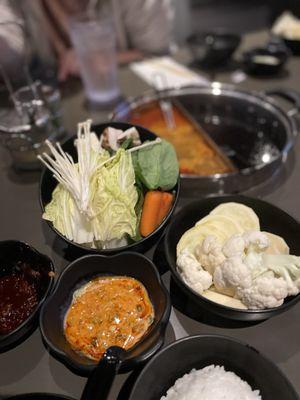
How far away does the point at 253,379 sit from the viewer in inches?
41.1

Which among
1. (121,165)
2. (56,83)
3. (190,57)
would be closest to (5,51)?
(56,83)

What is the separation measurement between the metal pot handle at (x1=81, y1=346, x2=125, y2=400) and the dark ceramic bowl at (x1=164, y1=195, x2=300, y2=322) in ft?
1.06

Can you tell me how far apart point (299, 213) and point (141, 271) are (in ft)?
2.52

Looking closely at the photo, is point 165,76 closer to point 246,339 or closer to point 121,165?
point 121,165

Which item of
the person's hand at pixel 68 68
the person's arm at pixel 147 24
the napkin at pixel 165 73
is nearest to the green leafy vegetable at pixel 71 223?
the napkin at pixel 165 73

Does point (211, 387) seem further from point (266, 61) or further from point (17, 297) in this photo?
point (266, 61)

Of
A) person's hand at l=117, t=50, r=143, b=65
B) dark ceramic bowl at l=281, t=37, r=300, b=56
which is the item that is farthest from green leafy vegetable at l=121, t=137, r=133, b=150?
dark ceramic bowl at l=281, t=37, r=300, b=56

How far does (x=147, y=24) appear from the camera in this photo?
9.14 feet

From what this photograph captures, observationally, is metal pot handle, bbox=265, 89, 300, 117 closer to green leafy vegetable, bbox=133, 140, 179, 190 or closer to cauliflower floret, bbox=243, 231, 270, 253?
green leafy vegetable, bbox=133, 140, 179, 190

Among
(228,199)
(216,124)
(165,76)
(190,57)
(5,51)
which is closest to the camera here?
(228,199)

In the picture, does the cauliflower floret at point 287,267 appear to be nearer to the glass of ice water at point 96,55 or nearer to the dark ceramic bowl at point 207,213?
the dark ceramic bowl at point 207,213

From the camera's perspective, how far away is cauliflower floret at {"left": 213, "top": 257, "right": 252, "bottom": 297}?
1120mm

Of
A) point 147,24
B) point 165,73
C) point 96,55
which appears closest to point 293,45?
point 165,73

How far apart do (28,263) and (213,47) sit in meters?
2.00
